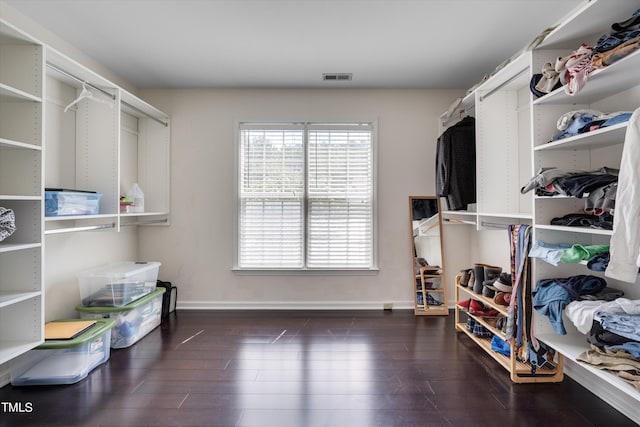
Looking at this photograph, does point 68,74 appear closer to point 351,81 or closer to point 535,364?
point 351,81

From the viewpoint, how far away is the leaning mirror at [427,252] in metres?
3.61

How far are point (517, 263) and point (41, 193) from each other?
10.2 ft

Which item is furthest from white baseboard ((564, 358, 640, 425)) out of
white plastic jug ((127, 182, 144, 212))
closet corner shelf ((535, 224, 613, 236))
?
white plastic jug ((127, 182, 144, 212))

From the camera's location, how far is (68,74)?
7.77 ft

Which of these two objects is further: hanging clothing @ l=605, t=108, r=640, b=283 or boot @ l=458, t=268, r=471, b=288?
boot @ l=458, t=268, r=471, b=288

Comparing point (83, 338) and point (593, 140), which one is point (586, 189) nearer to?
point (593, 140)

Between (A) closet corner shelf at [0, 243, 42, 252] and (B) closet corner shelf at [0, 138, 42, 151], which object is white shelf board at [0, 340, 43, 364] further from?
(B) closet corner shelf at [0, 138, 42, 151]

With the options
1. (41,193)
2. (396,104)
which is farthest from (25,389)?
(396,104)

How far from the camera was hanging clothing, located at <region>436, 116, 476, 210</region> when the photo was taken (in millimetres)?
3027

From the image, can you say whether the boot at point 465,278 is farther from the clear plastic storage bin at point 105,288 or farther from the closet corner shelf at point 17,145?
the closet corner shelf at point 17,145

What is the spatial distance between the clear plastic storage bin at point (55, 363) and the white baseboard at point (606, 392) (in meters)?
3.29

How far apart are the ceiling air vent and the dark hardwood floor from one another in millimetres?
2571

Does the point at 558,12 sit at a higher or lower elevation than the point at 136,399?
higher

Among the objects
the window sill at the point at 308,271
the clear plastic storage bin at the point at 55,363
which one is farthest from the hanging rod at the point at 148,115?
the clear plastic storage bin at the point at 55,363
